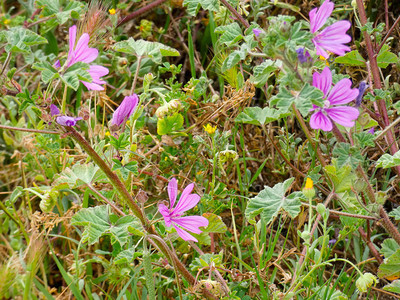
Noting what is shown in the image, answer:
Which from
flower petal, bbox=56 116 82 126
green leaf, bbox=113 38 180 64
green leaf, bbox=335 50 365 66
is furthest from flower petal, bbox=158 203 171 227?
green leaf, bbox=335 50 365 66

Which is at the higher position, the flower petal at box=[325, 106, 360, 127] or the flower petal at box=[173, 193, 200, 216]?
the flower petal at box=[325, 106, 360, 127]

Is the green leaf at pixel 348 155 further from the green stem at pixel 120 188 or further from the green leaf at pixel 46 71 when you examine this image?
the green leaf at pixel 46 71

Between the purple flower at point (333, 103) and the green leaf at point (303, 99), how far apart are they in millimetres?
103

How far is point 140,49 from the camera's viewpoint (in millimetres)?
1808

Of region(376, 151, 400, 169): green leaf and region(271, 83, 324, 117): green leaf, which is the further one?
region(376, 151, 400, 169): green leaf

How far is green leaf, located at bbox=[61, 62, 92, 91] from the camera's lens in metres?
1.17

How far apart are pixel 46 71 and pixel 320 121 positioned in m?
0.64

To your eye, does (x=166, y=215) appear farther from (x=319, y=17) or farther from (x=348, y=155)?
(x=319, y=17)

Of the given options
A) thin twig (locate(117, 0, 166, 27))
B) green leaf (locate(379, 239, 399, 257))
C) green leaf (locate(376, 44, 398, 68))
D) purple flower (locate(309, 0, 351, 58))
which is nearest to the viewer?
purple flower (locate(309, 0, 351, 58))

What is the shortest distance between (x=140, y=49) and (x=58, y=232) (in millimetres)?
779

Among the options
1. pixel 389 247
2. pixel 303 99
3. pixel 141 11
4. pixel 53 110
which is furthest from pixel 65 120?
pixel 141 11

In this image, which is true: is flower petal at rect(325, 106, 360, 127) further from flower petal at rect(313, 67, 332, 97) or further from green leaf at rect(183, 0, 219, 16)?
green leaf at rect(183, 0, 219, 16)

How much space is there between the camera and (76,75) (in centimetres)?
118

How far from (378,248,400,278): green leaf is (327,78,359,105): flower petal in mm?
465
